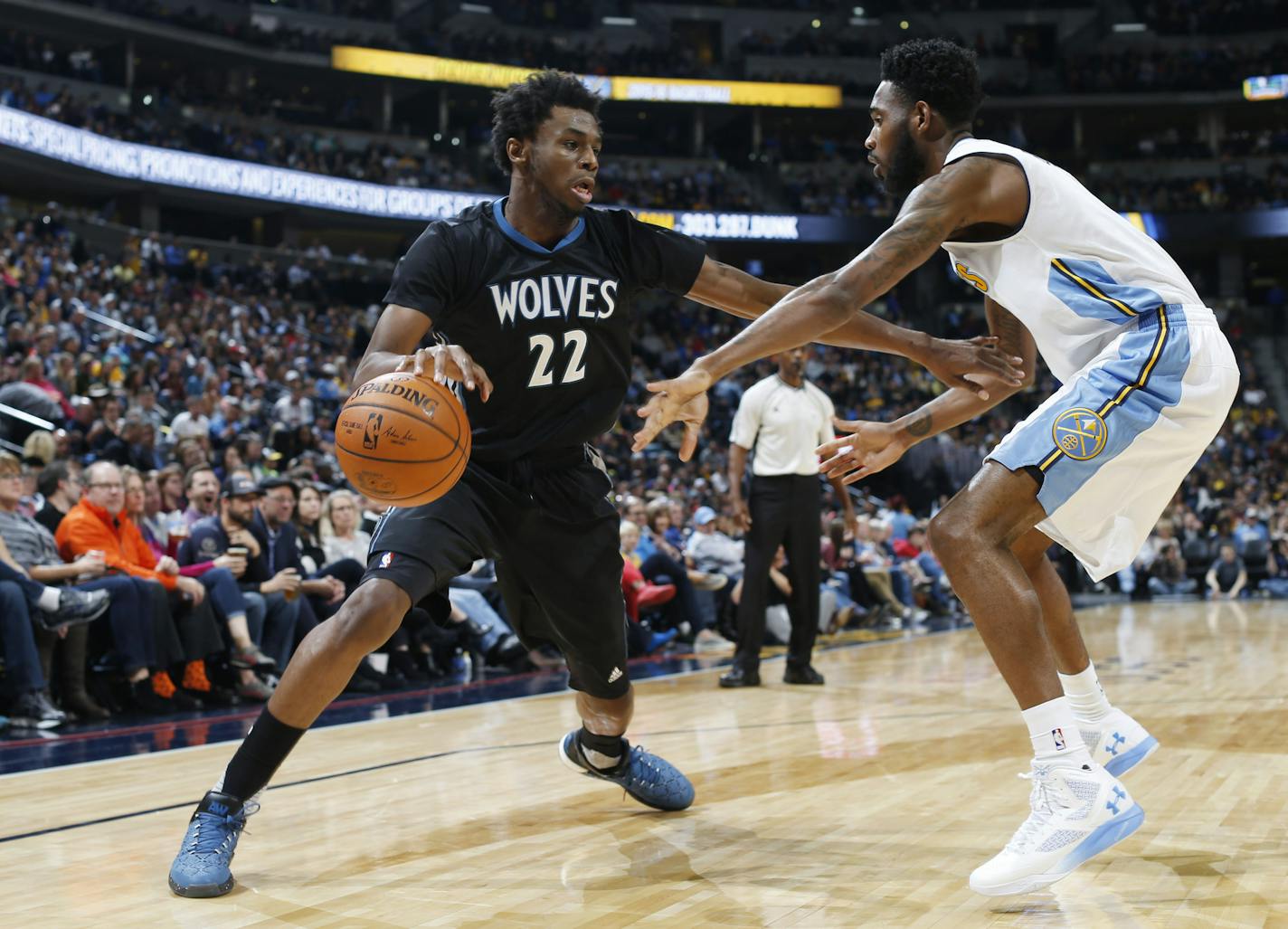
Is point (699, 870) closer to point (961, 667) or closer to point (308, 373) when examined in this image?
point (961, 667)

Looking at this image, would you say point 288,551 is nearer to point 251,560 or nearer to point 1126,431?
point 251,560

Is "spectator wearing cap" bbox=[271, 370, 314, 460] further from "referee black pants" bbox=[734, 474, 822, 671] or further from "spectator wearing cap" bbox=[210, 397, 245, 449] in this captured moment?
"referee black pants" bbox=[734, 474, 822, 671]

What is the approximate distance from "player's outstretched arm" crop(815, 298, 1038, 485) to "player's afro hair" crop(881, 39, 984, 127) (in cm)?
59

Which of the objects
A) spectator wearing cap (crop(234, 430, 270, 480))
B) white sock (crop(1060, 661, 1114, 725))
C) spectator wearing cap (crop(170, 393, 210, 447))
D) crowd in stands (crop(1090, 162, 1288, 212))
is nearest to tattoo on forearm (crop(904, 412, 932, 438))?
white sock (crop(1060, 661, 1114, 725))

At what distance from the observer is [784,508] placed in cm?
725

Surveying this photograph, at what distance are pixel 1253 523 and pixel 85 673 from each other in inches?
719

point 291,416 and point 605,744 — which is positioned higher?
point 291,416

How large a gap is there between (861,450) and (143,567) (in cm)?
480

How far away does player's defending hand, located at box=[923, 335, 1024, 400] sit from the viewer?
3.29 m

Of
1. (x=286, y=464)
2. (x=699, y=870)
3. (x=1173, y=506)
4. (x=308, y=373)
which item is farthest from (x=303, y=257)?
(x=699, y=870)

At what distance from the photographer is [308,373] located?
1919 cm

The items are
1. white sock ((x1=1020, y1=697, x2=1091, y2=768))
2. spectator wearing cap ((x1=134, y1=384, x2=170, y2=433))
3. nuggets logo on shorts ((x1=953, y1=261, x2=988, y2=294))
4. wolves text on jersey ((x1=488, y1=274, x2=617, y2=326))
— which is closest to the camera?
white sock ((x1=1020, y1=697, x2=1091, y2=768))

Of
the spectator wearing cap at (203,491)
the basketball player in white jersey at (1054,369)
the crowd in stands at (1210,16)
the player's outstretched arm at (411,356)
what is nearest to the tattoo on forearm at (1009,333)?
the basketball player in white jersey at (1054,369)

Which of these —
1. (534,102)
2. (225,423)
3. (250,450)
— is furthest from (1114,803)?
(225,423)
